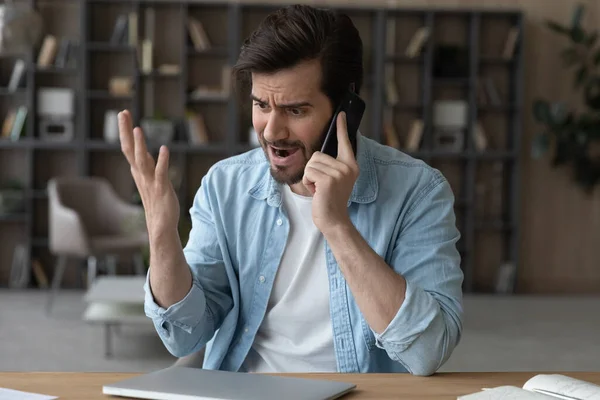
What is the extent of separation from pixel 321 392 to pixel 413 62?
611 centimetres

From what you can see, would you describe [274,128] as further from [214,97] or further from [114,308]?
[214,97]

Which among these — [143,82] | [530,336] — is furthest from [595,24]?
[143,82]

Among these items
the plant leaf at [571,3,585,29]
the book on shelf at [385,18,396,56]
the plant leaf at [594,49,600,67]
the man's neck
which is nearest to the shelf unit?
the book on shelf at [385,18,396,56]

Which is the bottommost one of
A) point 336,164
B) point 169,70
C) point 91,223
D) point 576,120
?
point 91,223

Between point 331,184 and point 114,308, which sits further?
point 114,308

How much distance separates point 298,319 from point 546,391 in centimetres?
61

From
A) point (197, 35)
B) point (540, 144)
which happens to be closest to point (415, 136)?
point (540, 144)

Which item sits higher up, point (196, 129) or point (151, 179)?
point (151, 179)

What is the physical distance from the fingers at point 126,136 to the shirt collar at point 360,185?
39cm

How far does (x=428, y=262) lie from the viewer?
1709mm

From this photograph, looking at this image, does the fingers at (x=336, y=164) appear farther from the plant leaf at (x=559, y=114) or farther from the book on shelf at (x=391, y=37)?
the book on shelf at (x=391, y=37)

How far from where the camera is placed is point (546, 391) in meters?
1.36

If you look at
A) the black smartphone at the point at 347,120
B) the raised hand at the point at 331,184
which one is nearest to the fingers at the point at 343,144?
the raised hand at the point at 331,184

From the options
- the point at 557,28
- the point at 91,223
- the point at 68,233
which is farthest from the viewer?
the point at 557,28
